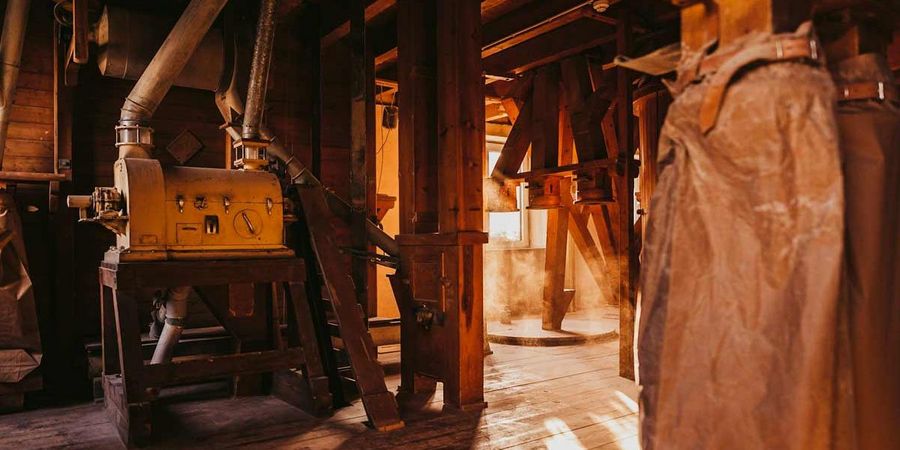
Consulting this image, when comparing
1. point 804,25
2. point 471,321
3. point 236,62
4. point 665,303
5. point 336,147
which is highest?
point 236,62

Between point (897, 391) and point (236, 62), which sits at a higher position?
point (236, 62)

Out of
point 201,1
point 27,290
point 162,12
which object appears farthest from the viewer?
point 162,12

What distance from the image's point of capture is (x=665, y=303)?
4.87 feet

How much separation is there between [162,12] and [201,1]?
1.30 m

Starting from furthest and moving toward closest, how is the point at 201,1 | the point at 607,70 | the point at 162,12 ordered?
1. the point at 607,70
2. the point at 162,12
3. the point at 201,1

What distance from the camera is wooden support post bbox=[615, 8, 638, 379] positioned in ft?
14.7

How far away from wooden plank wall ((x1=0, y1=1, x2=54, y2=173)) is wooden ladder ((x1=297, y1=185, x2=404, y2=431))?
1.90 meters

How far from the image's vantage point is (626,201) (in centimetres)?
450

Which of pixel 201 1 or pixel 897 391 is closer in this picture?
pixel 897 391

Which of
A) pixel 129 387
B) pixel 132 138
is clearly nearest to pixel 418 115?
pixel 132 138

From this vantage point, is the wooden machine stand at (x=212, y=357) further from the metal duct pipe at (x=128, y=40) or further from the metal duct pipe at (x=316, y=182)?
the metal duct pipe at (x=128, y=40)

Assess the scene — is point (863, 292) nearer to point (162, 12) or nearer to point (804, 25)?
point (804, 25)

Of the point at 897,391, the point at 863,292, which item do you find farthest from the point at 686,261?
the point at 897,391

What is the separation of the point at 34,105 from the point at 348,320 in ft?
8.99
